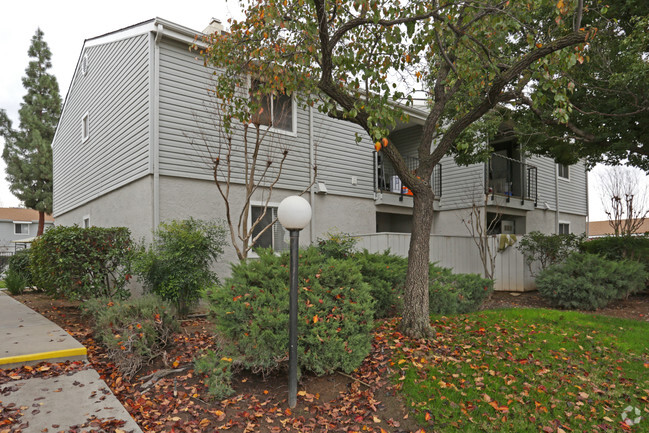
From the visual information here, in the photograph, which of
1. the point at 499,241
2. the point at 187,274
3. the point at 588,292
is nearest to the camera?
the point at 187,274

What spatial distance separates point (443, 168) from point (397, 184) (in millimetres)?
2128

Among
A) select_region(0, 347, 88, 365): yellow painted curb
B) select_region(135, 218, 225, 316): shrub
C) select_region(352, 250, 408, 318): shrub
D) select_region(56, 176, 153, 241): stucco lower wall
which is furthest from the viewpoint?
select_region(56, 176, 153, 241): stucco lower wall

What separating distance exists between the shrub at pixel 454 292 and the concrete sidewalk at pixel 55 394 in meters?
4.40

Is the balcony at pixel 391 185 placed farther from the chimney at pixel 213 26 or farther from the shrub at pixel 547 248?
the chimney at pixel 213 26

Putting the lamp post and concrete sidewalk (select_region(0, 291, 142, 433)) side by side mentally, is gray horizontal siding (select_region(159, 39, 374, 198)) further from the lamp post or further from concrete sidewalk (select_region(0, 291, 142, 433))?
the lamp post

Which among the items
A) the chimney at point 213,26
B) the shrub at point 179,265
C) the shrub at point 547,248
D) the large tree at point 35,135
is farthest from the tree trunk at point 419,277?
the large tree at point 35,135

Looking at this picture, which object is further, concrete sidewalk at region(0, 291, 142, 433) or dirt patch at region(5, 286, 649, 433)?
dirt patch at region(5, 286, 649, 433)

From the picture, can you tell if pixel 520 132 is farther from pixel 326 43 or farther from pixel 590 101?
pixel 326 43

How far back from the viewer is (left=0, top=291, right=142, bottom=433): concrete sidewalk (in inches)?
126

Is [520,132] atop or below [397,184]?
atop

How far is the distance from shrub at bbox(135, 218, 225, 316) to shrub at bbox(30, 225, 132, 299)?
0.40 metres

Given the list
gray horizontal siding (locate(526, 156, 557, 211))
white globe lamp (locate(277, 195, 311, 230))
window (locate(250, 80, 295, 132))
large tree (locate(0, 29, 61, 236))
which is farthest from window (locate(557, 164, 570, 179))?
large tree (locate(0, 29, 61, 236))

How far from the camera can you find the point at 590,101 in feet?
28.1

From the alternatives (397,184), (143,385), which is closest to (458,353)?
(143,385)
